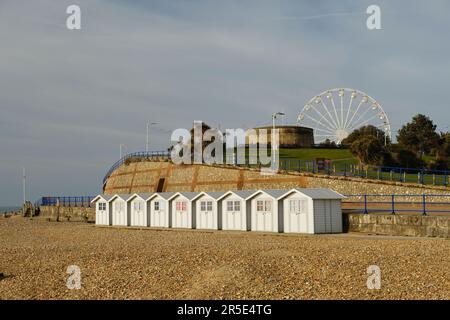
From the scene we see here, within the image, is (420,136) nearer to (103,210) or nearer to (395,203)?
(395,203)

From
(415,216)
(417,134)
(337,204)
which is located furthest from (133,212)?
(417,134)

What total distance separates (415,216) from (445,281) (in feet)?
46.8

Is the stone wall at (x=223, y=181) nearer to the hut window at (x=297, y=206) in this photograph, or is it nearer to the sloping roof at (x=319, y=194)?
the sloping roof at (x=319, y=194)

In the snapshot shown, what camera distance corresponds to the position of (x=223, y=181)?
196 feet

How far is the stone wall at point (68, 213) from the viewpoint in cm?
6246

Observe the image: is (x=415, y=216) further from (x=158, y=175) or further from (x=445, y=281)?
(x=158, y=175)

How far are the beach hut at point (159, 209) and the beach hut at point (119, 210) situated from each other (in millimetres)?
3548

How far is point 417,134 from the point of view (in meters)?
74.3

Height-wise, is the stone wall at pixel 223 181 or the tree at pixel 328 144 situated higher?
the tree at pixel 328 144

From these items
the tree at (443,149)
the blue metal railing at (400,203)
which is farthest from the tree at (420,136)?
the blue metal railing at (400,203)

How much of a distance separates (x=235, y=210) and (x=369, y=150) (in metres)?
26.7

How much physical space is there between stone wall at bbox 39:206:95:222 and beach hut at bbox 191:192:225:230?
24408 mm

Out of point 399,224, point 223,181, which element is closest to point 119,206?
point 223,181

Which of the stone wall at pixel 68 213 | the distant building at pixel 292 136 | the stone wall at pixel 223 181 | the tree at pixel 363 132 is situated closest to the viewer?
the stone wall at pixel 223 181
